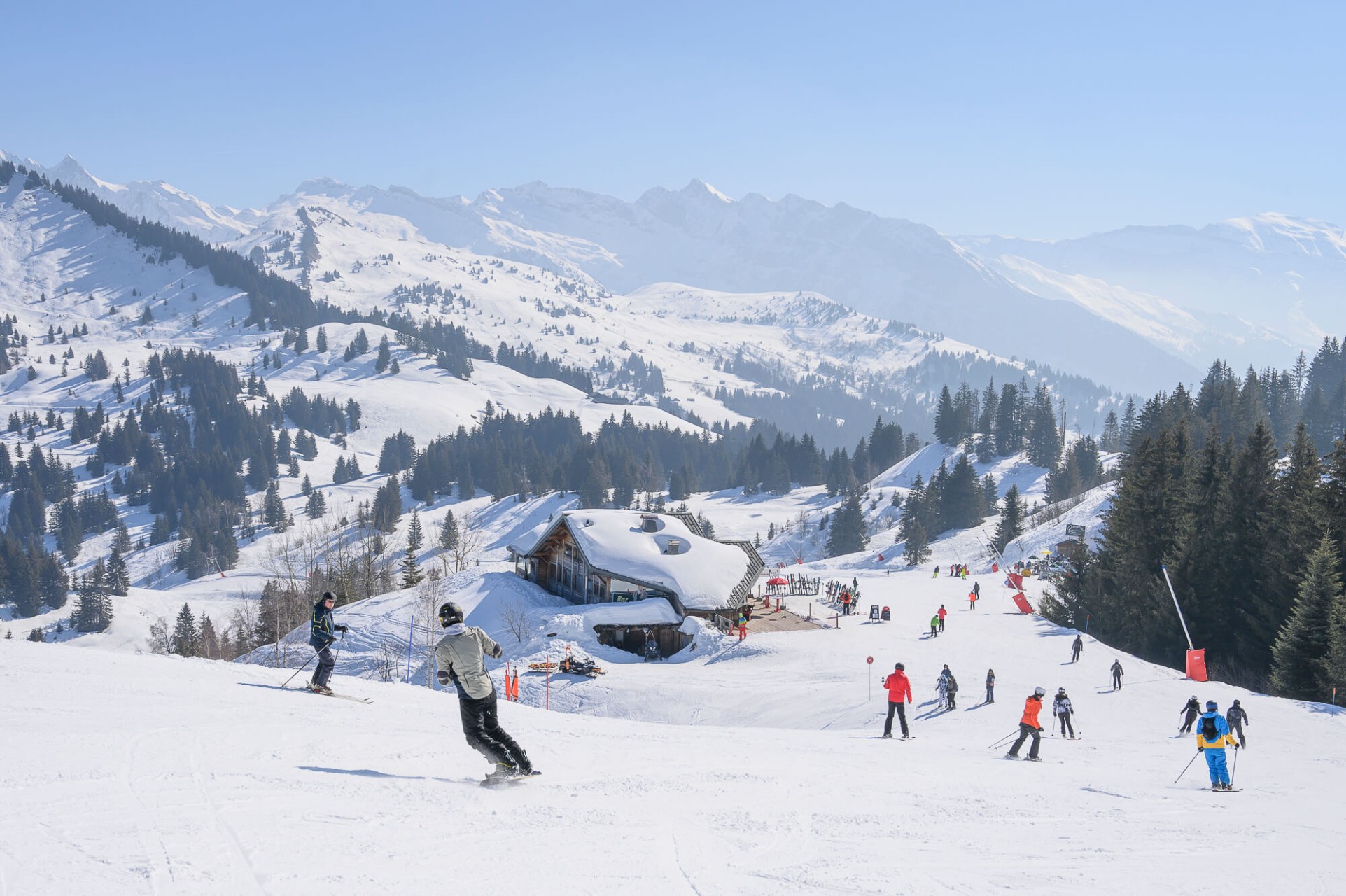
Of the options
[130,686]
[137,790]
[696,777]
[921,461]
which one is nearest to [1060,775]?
[696,777]

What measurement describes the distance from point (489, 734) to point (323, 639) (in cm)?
594

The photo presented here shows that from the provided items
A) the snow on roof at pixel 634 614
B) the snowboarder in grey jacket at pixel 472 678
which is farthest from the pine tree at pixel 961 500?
the snowboarder in grey jacket at pixel 472 678

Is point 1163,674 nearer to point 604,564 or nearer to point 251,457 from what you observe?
point 604,564

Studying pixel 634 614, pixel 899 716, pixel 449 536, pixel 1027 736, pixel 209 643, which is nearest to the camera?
pixel 1027 736

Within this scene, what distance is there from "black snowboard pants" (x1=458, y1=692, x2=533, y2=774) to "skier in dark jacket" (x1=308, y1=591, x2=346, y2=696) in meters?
5.56

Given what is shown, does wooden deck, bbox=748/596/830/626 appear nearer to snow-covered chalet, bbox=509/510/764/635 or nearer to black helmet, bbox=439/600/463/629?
snow-covered chalet, bbox=509/510/764/635

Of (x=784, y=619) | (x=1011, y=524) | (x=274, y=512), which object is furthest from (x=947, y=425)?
(x=274, y=512)

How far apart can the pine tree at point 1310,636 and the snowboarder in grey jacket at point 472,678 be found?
104ft

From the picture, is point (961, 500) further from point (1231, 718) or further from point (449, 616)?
point (449, 616)

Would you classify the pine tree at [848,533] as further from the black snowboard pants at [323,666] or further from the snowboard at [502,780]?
the snowboard at [502,780]

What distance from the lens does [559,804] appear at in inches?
339

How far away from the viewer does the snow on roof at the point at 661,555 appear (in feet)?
146

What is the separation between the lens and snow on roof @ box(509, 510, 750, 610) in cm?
4444

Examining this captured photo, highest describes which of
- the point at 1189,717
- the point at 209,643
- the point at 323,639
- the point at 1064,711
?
the point at 323,639
